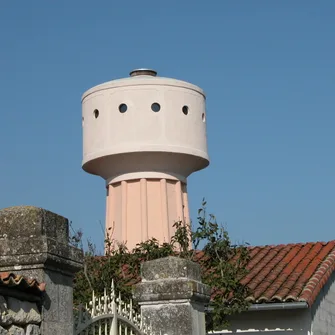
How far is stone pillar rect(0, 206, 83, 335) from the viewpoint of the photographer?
18.4ft

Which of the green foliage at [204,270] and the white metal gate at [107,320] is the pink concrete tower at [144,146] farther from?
the white metal gate at [107,320]

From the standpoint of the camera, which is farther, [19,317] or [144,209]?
[144,209]

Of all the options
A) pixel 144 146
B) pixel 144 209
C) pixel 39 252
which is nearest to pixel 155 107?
pixel 144 146

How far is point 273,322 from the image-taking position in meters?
15.4

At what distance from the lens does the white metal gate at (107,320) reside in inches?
247

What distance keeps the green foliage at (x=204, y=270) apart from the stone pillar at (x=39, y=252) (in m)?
4.91

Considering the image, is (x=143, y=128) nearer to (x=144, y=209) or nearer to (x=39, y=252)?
(x=144, y=209)

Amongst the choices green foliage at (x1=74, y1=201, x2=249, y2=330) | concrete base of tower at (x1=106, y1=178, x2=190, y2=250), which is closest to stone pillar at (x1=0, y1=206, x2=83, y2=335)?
green foliage at (x1=74, y1=201, x2=249, y2=330)

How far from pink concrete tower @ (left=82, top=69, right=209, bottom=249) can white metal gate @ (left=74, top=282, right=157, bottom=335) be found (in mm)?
12810

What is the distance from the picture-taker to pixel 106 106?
20609 millimetres

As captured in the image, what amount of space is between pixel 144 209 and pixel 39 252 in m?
15.1

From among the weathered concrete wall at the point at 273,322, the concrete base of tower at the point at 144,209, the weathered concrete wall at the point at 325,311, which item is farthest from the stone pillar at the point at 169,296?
the concrete base of tower at the point at 144,209

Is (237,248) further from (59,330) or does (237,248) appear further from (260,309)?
(59,330)

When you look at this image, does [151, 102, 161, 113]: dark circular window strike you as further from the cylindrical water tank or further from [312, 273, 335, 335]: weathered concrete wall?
[312, 273, 335, 335]: weathered concrete wall
